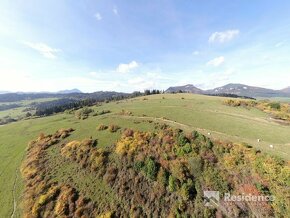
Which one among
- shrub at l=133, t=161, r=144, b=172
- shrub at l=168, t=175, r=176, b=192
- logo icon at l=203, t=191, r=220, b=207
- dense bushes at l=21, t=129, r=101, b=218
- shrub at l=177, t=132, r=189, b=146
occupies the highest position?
shrub at l=177, t=132, r=189, b=146

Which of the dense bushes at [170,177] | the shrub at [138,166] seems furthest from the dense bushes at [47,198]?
the shrub at [138,166]

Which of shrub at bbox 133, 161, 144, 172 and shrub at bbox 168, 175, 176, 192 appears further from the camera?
shrub at bbox 133, 161, 144, 172

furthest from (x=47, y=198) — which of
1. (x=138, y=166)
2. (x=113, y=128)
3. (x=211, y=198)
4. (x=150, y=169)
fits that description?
(x=211, y=198)

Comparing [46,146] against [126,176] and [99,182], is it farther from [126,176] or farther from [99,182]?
[126,176]

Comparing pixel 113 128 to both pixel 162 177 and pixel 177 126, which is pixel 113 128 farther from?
pixel 162 177

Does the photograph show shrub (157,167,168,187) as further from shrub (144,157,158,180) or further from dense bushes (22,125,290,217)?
shrub (144,157,158,180)

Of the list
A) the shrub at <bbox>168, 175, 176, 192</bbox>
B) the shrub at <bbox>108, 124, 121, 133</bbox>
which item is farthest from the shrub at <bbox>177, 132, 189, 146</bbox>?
the shrub at <bbox>108, 124, 121, 133</bbox>

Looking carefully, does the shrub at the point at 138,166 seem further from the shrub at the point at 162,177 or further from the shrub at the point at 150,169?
the shrub at the point at 162,177

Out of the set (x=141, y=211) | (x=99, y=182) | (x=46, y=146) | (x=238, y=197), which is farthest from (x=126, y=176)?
(x=46, y=146)
